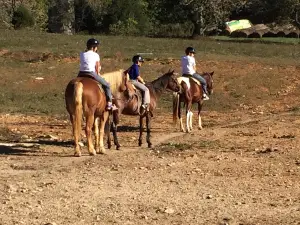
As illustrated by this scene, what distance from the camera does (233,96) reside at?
94.0ft

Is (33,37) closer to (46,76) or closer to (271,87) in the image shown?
(46,76)

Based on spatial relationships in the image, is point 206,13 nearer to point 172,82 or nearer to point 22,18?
point 22,18

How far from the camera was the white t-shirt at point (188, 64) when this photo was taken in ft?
65.3

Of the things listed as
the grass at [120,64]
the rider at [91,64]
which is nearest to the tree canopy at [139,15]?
the grass at [120,64]

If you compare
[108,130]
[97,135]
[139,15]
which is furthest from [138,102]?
[139,15]

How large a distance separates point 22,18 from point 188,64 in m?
36.8

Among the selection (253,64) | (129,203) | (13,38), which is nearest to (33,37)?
(13,38)

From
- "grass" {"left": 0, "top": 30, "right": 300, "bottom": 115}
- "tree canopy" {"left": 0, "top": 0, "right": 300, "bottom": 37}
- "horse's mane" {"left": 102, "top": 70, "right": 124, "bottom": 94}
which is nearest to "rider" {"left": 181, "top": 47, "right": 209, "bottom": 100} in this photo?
"horse's mane" {"left": 102, "top": 70, "right": 124, "bottom": 94}

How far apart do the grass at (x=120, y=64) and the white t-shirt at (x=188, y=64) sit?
5.16 meters

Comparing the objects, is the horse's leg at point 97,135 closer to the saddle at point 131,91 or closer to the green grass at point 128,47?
the saddle at point 131,91

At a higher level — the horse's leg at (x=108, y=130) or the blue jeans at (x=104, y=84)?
the blue jeans at (x=104, y=84)

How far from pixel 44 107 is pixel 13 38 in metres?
18.0

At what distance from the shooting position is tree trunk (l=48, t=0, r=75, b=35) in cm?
4966

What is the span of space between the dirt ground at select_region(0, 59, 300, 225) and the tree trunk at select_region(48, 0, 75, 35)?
105ft
